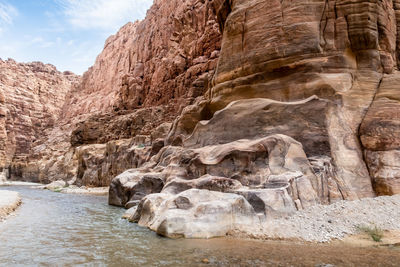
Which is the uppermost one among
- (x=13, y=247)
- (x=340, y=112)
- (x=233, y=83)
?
(x=233, y=83)

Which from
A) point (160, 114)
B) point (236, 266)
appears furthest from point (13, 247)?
point (160, 114)

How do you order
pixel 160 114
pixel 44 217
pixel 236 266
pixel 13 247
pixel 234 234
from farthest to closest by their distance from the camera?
pixel 160 114 < pixel 44 217 < pixel 234 234 < pixel 13 247 < pixel 236 266

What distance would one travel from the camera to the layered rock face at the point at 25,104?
7144cm

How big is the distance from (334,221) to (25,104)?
91585mm

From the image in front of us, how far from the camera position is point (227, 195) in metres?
9.14

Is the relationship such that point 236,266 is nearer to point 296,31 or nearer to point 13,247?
point 13,247

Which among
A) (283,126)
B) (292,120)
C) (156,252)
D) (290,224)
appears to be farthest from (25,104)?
Result: (290,224)

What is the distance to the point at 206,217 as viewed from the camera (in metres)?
8.20

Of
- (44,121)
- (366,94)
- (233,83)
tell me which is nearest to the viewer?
(366,94)

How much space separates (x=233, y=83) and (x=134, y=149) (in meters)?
16.0

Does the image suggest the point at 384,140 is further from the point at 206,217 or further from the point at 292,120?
the point at 206,217

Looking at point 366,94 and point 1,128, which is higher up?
point 1,128

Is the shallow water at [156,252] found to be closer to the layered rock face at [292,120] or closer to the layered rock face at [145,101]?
the layered rock face at [292,120]

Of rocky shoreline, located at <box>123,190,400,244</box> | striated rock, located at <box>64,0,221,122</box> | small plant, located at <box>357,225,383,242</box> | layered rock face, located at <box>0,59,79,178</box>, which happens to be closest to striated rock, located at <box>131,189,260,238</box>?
rocky shoreline, located at <box>123,190,400,244</box>
